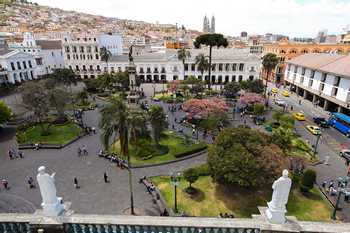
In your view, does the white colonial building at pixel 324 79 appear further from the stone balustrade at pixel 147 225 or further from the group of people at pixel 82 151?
the group of people at pixel 82 151

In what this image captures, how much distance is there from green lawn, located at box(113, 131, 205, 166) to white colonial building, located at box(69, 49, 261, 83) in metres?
41.9

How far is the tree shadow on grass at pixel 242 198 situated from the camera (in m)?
16.7

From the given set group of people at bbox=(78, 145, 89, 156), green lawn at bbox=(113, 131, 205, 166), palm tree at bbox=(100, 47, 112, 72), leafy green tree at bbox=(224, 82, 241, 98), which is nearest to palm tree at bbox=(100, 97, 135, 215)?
green lawn at bbox=(113, 131, 205, 166)

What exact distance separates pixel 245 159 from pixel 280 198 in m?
11.2

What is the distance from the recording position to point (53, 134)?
3086 centimetres

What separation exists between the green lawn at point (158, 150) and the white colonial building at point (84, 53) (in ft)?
162

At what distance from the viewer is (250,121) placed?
3716cm

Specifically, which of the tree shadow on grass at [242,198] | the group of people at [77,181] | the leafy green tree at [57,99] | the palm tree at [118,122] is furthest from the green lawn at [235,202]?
the leafy green tree at [57,99]

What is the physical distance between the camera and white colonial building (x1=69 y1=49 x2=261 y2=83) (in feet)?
216

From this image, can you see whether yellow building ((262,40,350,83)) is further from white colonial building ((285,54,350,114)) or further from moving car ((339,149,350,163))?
moving car ((339,149,350,163))

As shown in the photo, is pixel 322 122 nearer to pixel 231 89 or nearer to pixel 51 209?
pixel 231 89

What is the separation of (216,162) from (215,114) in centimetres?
1404

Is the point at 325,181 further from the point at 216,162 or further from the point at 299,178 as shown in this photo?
A: the point at 216,162

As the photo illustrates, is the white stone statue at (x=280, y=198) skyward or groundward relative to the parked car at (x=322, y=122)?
skyward
